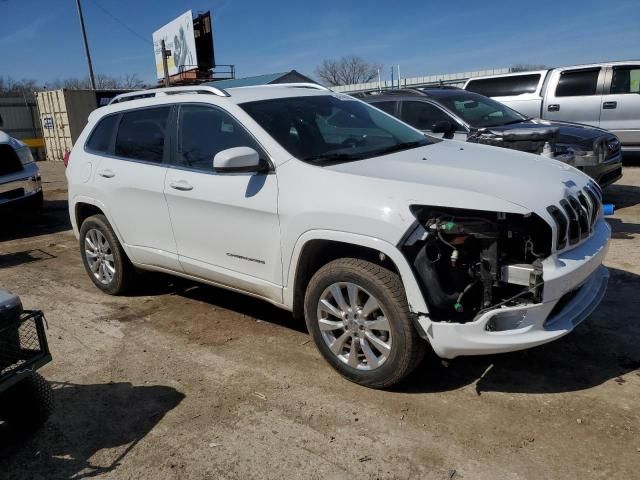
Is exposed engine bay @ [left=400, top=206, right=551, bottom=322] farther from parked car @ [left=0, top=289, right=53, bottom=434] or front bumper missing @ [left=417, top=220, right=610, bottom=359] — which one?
parked car @ [left=0, top=289, right=53, bottom=434]

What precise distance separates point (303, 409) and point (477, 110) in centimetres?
575

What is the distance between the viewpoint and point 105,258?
5316mm

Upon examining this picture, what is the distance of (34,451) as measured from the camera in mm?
3023

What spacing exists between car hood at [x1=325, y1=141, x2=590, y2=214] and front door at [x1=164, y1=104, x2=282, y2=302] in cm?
64

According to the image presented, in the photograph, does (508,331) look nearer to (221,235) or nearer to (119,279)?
(221,235)

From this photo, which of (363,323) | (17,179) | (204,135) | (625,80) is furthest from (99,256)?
(625,80)

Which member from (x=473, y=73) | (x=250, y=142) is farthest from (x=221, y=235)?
(x=473, y=73)

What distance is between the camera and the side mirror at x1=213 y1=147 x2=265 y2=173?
352cm

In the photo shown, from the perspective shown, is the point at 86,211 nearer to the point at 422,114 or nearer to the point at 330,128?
the point at 330,128

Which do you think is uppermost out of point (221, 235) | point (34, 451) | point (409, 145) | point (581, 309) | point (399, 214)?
point (409, 145)

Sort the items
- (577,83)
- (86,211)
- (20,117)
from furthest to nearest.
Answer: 1. (20,117)
2. (577,83)
3. (86,211)

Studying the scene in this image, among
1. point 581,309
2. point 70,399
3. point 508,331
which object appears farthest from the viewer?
point 70,399

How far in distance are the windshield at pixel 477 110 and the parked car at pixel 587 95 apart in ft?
11.8

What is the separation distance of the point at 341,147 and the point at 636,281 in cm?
293
